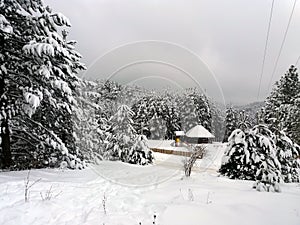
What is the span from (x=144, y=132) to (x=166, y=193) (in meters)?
9.97

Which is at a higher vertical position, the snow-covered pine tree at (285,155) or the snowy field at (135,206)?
the snow-covered pine tree at (285,155)

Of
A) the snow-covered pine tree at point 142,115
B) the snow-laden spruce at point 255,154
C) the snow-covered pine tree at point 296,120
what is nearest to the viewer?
the snow-laden spruce at point 255,154

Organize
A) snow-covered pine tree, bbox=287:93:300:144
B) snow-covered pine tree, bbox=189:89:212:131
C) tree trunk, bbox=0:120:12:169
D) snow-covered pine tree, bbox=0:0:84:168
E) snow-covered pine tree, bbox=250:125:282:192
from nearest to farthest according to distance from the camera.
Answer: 1. snow-covered pine tree, bbox=0:0:84:168
2. tree trunk, bbox=0:120:12:169
3. snow-covered pine tree, bbox=250:125:282:192
4. snow-covered pine tree, bbox=189:89:212:131
5. snow-covered pine tree, bbox=287:93:300:144

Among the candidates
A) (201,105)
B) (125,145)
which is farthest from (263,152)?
(125,145)

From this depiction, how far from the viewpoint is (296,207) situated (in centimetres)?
441

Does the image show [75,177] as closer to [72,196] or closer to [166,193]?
[72,196]

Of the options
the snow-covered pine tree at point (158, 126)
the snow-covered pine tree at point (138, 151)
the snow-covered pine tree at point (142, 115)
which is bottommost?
the snow-covered pine tree at point (138, 151)

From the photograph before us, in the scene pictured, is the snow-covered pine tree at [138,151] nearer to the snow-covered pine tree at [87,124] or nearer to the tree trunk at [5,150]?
the snow-covered pine tree at [87,124]

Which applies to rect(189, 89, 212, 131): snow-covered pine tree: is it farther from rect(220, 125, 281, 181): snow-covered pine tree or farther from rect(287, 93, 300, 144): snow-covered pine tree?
rect(287, 93, 300, 144): snow-covered pine tree

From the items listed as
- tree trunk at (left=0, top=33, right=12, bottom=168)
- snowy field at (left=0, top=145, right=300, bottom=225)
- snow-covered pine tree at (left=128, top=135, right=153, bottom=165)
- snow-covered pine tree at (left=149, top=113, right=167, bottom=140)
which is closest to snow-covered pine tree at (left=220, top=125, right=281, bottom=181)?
snowy field at (left=0, top=145, right=300, bottom=225)

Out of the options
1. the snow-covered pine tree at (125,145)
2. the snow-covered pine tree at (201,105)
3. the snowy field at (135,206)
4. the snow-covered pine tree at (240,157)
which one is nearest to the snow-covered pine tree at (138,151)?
the snow-covered pine tree at (125,145)

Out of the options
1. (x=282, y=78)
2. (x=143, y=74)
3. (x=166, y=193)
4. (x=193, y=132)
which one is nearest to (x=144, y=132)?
(x=193, y=132)

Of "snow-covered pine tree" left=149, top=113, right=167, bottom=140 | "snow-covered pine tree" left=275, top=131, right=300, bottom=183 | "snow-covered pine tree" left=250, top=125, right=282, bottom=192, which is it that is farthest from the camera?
"snow-covered pine tree" left=149, top=113, right=167, bottom=140

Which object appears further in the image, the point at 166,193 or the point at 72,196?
the point at 166,193
